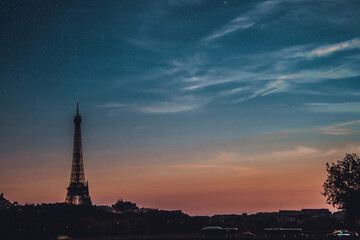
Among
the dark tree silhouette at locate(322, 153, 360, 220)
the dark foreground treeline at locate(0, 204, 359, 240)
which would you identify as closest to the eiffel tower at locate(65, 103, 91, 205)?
the dark foreground treeline at locate(0, 204, 359, 240)

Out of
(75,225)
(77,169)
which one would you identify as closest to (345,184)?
(75,225)

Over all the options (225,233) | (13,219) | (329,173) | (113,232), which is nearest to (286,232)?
(225,233)

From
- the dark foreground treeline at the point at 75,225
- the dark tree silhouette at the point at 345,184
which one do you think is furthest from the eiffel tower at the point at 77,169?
the dark tree silhouette at the point at 345,184

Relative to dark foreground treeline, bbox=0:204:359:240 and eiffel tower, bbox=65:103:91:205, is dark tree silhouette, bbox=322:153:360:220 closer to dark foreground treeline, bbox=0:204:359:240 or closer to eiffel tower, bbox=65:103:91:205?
dark foreground treeline, bbox=0:204:359:240

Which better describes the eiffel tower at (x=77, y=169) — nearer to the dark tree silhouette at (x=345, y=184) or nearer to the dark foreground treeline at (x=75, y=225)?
the dark foreground treeline at (x=75, y=225)

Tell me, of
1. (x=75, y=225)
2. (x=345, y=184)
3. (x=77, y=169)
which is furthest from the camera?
(x=77, y=169)

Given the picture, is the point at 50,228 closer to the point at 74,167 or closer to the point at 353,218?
the point at 74,167

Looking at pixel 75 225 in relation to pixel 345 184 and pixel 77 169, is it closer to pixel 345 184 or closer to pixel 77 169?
pixel 77 169

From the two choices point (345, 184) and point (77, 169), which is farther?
point (77, 169)
